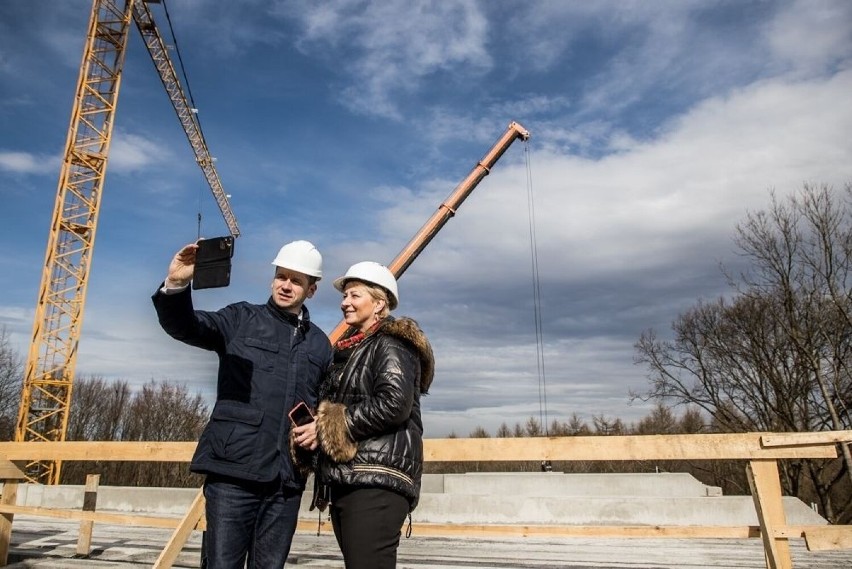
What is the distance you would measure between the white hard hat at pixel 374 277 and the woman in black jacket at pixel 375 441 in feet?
0.81

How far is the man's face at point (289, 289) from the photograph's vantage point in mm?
2664

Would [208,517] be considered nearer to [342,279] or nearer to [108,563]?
[342,279]

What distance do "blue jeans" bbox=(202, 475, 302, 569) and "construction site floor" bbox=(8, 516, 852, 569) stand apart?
94.8 inches

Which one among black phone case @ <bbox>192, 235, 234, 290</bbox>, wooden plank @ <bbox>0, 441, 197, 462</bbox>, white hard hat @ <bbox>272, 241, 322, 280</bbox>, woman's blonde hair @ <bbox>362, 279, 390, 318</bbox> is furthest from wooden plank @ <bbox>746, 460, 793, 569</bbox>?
wooden plank @ <bbox>0, 441, 197, 462</bbox>

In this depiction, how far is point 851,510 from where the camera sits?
760 inches

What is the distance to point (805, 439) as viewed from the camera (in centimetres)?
313

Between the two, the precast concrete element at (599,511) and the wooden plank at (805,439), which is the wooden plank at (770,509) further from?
the precast concrete element at (599,511)

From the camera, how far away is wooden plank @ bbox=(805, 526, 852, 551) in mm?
3043

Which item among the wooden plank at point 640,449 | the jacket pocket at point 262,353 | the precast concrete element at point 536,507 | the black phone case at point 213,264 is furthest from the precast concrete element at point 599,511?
the black phone case at point 213,264

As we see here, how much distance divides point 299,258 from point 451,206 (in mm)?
18464

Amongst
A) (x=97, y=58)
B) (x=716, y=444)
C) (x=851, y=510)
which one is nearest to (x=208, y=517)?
(x=716, y=444)

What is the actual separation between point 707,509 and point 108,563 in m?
8.86

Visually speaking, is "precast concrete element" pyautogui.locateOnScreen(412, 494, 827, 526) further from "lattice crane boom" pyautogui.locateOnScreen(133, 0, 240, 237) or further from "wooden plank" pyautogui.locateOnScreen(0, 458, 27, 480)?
"lattice crane boom" pyautogui.locateOnScreen(133, 0, 240, 237)

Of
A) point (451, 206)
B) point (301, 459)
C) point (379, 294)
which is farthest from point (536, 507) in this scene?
point (451, 206)
